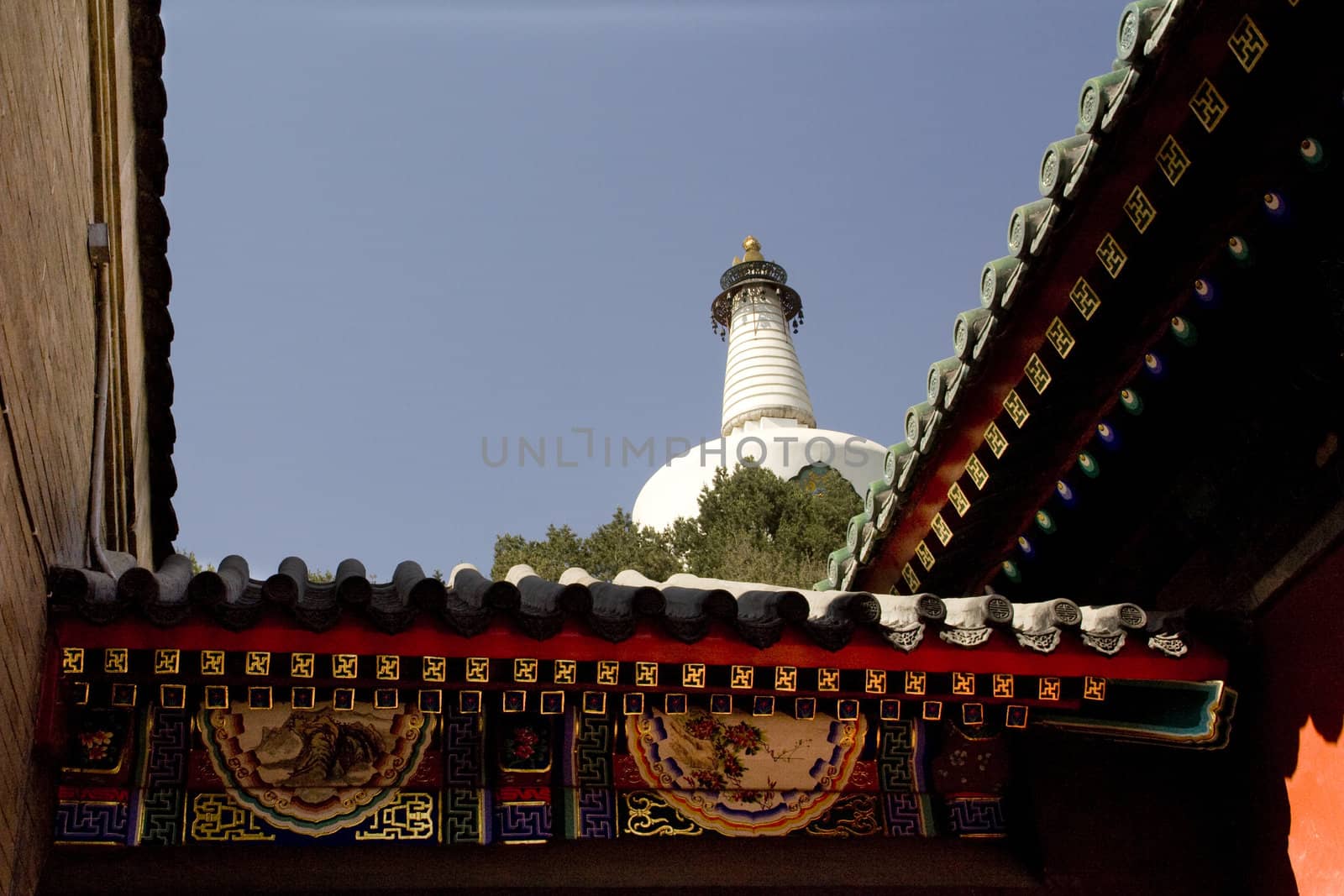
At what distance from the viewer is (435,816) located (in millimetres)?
4273

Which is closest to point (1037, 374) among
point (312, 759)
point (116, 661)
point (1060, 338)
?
point (1060, 338)

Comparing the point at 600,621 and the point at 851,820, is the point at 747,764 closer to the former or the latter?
the point at 851,820

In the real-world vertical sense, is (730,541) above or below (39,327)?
above

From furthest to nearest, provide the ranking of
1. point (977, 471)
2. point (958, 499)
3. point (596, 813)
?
point (958, 499) < point (977, 471) < point (596, 813)

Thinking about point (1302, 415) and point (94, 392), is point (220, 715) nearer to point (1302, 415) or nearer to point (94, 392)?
point (94, 392)

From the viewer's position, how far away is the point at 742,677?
3.95m

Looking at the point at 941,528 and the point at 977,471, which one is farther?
the point at 941,528

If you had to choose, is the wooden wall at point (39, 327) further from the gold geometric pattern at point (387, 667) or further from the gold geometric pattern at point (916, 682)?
the gold geometric pattern at point (916, 682)

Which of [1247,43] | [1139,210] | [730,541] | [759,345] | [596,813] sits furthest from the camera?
[759,345]

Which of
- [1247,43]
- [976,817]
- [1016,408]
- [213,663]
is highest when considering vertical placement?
[1247,43]

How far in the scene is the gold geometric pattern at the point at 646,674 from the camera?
12.8ft

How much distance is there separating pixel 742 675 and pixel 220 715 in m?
1.52

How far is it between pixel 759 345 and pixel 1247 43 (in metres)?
28.5

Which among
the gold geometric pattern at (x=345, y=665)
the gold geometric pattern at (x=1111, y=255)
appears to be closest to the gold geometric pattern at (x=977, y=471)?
the gold geometric pattern at (x=1111, y=255)
